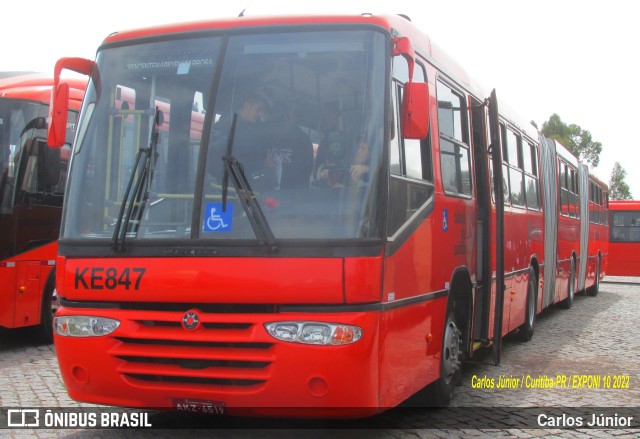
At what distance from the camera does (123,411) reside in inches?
275

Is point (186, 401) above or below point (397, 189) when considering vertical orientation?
below

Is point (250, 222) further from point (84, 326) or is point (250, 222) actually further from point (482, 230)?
point (482, 230)

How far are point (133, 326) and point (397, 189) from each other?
2.01 m


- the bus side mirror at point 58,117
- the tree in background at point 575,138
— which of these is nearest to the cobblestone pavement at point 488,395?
the bus side mirror at point 58,117

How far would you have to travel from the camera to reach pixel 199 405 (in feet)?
18.2

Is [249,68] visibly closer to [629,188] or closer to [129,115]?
[129,115]

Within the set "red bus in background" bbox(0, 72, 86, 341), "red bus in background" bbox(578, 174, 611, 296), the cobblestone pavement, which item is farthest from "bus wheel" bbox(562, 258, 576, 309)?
"red bus in background" bbox(0, 72, 86, 341)

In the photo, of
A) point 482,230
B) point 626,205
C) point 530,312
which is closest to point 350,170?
point 482,230

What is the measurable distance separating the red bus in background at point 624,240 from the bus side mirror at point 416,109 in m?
26.0

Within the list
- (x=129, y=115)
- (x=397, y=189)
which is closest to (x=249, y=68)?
(x=129, y=115)

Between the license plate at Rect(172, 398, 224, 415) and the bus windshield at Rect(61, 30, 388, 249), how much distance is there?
1052 millimetres

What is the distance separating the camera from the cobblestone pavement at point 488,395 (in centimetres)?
643

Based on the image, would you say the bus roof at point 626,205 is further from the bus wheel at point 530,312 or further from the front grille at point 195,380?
the front grille at point 195,380

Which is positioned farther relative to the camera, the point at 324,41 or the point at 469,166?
the point at 469,166
